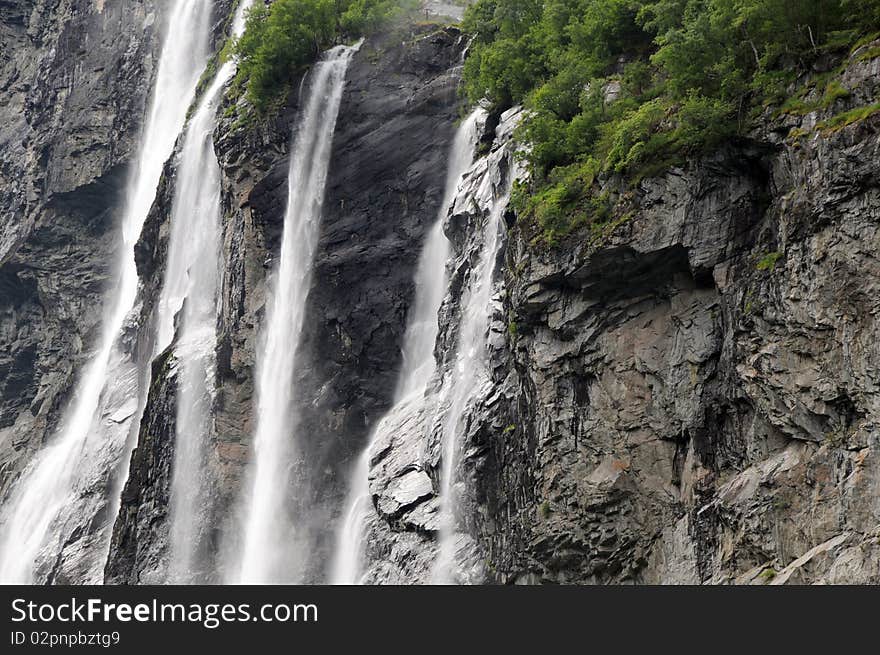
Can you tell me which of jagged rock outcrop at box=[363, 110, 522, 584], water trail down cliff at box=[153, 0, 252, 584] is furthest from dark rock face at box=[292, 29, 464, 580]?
water trail down cliff at box=[153, 0, 252, 584]

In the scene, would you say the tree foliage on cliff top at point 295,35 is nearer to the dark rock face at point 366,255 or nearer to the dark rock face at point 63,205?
the dark rock face at point 366,255

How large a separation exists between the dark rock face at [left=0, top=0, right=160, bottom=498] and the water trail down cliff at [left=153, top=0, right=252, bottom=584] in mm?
11811

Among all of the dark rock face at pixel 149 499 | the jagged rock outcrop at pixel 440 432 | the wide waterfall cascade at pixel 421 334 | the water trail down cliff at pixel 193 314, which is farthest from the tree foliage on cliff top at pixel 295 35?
the dark rock face at pixel 149 499

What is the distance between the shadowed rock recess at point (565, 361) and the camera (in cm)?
1914

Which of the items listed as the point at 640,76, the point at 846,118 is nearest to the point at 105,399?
the point at 640,76

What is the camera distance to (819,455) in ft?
61.7

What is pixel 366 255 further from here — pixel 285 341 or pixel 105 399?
pixel 105 399

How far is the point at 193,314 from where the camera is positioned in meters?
43.0

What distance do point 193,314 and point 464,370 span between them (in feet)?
60.4

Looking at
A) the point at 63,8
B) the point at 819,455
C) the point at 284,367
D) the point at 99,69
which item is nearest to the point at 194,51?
the point at 99,69

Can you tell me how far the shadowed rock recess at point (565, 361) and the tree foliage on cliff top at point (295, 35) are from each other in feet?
5.16

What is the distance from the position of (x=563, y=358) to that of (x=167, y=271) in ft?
91.5

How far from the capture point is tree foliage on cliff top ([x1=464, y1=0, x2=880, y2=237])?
21859mm

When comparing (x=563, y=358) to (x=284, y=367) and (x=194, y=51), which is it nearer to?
(x=284, y=367)
